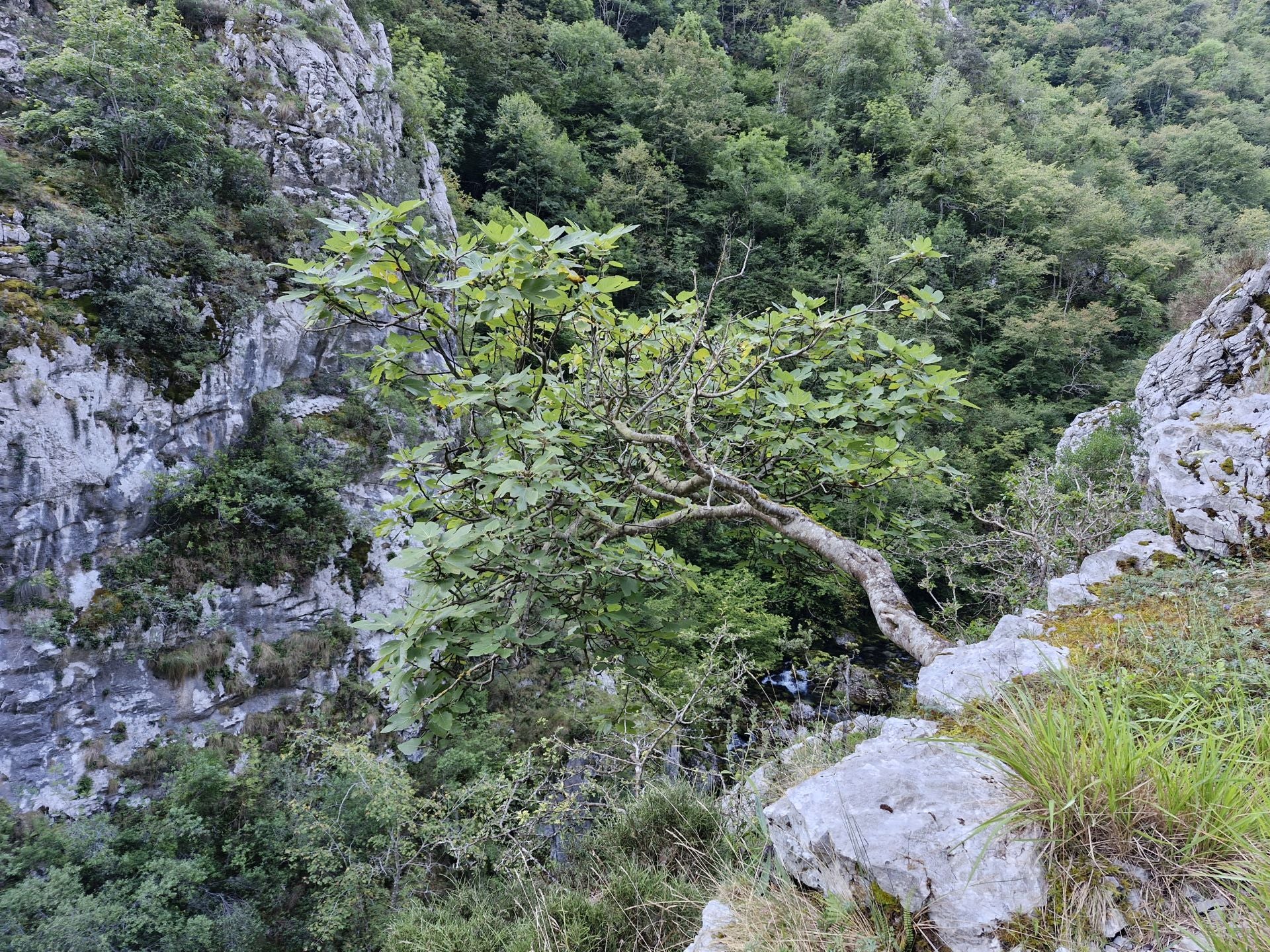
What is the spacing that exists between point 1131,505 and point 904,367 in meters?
4.79

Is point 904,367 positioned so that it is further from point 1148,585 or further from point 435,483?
point 435,483

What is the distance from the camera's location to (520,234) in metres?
1.45

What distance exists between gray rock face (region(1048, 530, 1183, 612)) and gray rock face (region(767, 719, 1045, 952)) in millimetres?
974

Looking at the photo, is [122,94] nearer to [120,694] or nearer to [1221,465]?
[120,694]

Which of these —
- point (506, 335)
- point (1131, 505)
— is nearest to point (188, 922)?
point (506, 335)

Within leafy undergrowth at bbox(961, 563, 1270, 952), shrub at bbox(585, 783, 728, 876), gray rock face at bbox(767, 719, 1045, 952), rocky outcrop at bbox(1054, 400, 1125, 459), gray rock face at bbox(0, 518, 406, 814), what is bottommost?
gray rock face at bbox(0, 518, 406, 814)

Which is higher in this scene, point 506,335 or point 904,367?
point 904,367

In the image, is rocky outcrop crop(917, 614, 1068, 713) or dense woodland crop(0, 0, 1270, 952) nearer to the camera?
rocky outcrop crop(917, 614, 1068, 713)

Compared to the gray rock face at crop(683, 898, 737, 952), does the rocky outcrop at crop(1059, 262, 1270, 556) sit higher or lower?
higher

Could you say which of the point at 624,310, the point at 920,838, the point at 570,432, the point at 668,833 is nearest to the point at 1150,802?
the point at 920,838

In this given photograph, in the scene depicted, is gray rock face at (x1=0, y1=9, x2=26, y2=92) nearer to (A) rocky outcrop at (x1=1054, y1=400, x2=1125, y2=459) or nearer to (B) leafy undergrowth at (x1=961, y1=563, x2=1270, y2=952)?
(B) leafy undergrowth at (x1=961, y1=563, x2=1270, y2=952)

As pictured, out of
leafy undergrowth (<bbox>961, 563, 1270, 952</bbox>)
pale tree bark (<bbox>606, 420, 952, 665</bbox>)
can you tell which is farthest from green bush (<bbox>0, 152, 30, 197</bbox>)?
leafy undergrowth (<bbox>961, 563, 1270, 952</bbox>)

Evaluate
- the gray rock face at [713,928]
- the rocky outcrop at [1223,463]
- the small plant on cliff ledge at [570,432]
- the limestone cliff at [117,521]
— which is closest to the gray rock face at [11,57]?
the limestone cliff at [117,521]

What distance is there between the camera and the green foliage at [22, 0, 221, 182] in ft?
23.8
